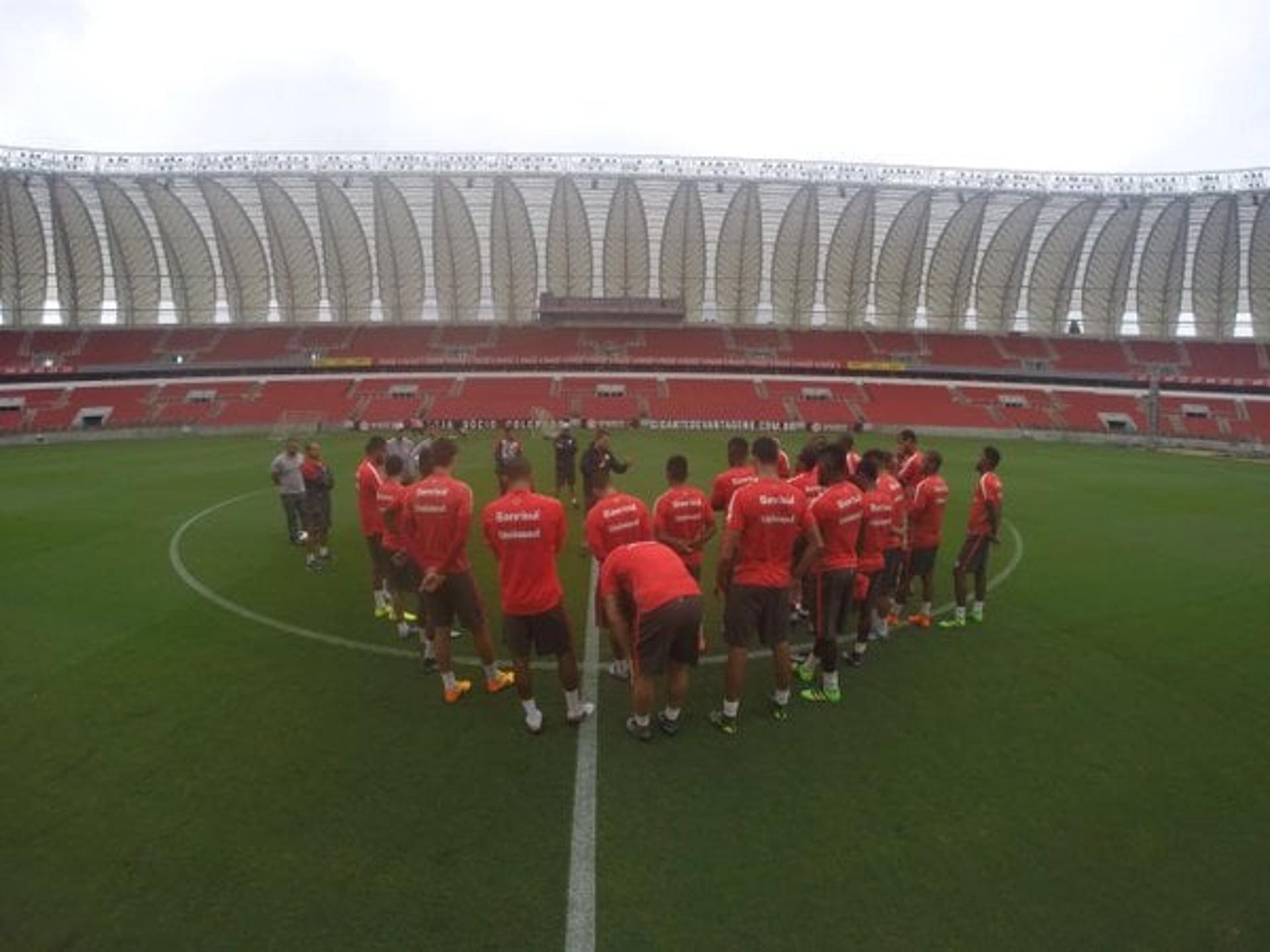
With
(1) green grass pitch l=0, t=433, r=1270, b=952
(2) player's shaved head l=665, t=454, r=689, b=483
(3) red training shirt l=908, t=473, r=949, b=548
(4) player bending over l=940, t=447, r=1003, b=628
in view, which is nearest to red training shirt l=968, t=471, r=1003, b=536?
(4) player bending over l=940, t=447, r=1003, b=628

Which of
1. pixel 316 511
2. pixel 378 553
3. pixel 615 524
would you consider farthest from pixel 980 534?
pixel 316 511

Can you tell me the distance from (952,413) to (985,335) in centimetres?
1344

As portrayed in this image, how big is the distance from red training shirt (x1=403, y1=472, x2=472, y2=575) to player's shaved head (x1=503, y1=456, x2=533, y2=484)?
63cm

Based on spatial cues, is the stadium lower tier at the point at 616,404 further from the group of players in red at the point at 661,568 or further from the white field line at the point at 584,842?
the white field line at the point at 584,842

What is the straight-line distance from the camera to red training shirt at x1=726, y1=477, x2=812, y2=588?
543cm

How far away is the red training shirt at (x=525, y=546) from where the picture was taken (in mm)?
5234

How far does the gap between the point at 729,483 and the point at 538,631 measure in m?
3.06

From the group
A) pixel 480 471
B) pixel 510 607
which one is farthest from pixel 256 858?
pixel 480 471

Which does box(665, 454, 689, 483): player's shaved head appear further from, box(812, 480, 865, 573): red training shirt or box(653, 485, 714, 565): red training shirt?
box(812, 480, 865, 573): red training shirt

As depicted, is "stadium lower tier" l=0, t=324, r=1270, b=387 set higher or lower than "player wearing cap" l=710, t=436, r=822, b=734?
higher

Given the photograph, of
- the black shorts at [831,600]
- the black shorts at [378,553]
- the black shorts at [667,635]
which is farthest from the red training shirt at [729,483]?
the black shorts at [378,553]

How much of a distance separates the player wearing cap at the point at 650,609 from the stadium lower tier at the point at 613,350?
52.0 metres

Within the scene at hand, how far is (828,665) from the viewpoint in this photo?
6.19 m

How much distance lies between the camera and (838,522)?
6195 mm
